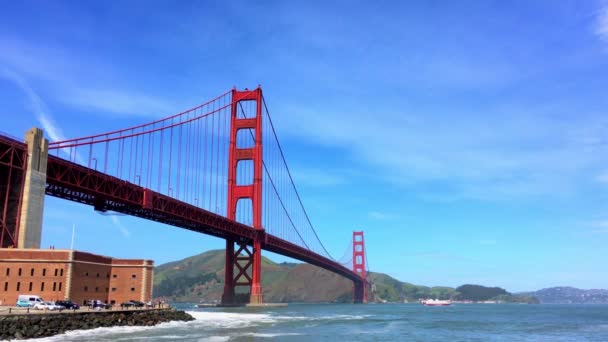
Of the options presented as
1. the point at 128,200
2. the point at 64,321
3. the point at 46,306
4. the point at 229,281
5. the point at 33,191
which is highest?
the point at 128,200

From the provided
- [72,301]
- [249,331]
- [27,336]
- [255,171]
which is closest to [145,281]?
[72,301]

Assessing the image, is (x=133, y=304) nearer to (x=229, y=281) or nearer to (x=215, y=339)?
(x=215, y=339)

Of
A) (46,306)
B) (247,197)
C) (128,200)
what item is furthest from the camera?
(247,197)

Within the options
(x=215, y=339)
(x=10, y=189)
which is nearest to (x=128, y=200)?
(x=10, y=189)

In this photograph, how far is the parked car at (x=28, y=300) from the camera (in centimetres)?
3706

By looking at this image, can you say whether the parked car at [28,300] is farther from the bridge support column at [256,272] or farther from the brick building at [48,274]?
the bridge support column at [256,272]

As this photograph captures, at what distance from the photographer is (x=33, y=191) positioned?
137 feet

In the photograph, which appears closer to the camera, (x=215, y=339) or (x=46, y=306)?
(x=215, y=339)

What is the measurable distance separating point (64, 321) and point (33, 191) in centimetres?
1180

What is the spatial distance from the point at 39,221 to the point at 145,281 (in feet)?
40.7

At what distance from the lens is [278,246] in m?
89.5

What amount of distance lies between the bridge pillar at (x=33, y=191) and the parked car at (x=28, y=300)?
13.7ft

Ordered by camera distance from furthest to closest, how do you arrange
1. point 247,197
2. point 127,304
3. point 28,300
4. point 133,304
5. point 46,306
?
1. point 247,197
2. point 133,304
3. point 127,304
4. point 28,300
5. point 46,306

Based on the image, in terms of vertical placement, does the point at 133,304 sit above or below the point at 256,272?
below
